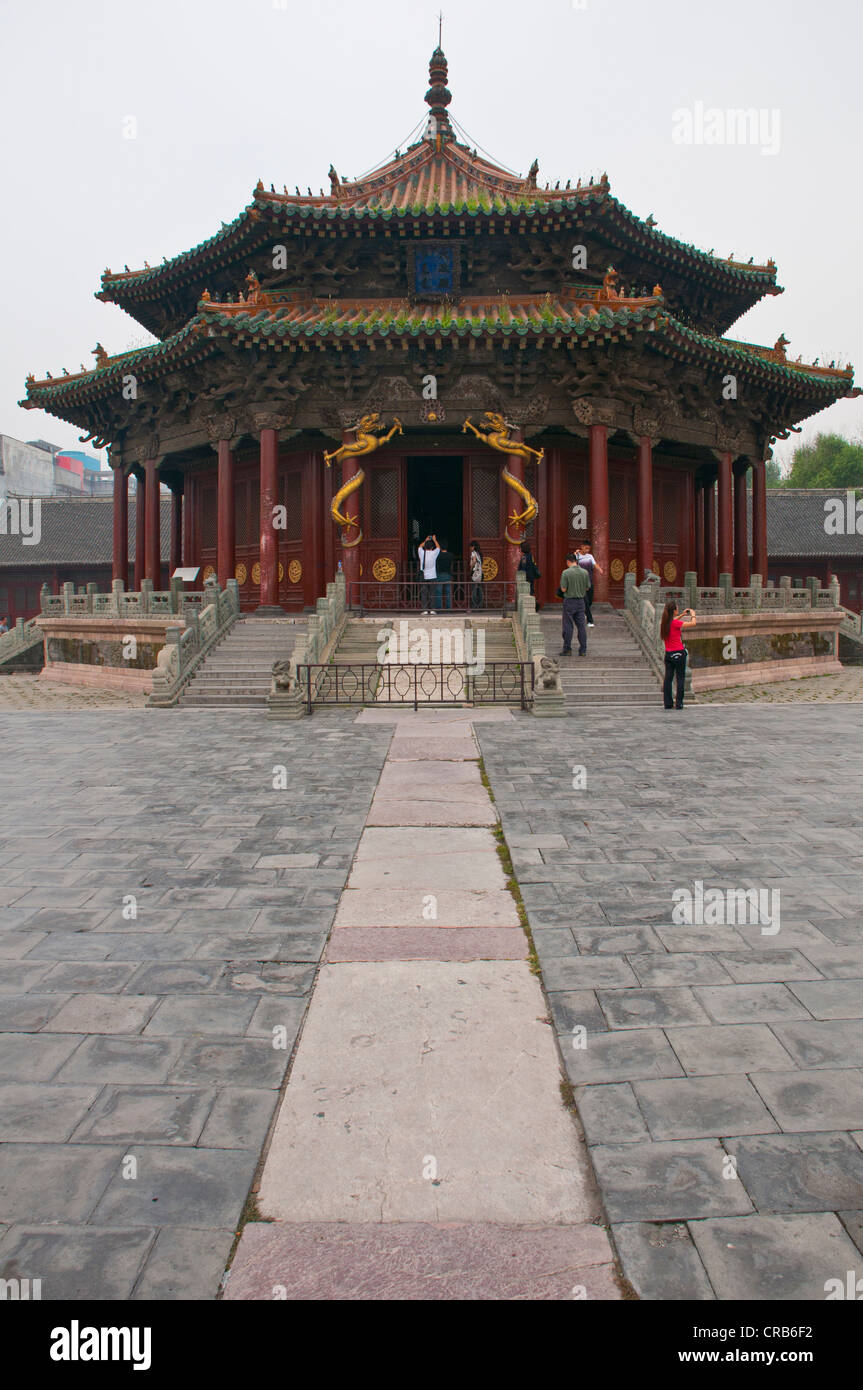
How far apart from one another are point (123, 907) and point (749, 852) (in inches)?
148

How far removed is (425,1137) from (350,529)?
16572 millimetres

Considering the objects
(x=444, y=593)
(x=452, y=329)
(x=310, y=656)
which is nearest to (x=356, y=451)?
(x=452, y=329)

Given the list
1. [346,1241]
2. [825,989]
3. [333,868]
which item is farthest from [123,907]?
[825,989]

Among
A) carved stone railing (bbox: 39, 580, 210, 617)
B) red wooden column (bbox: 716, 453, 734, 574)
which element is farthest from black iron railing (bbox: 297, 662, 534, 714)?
red wooden column (bbox: 716, 453, 734, 574)

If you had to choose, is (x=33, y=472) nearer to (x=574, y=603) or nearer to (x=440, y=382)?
(x=440, y=382)

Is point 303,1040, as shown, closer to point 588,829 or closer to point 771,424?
point 588,829

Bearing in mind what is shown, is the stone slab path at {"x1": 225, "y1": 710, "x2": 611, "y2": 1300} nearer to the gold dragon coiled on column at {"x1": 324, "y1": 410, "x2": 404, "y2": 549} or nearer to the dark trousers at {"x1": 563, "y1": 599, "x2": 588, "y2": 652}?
the dark trousers at {"x1": 563, "y1": 599, "x2": 588, "y2": 652}

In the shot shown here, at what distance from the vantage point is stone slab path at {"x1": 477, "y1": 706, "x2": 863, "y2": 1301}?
7.31 feet

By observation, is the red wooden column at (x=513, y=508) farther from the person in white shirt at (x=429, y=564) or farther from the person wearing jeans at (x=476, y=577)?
the person in white shirt at (x=429, y=564)

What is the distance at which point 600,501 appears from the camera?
18.6 meters

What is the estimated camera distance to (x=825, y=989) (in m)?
3.63

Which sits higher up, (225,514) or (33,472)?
(33,472)

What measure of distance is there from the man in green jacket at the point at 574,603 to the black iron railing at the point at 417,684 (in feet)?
4.93

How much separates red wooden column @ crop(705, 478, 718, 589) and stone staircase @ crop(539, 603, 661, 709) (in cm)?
803
